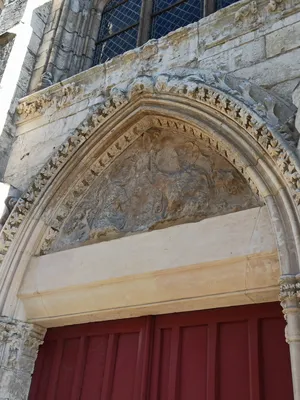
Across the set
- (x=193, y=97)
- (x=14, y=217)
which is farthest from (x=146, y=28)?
(x=14, y=217)

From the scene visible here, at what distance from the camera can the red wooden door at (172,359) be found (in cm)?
247

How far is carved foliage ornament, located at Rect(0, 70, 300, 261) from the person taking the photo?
2549mm

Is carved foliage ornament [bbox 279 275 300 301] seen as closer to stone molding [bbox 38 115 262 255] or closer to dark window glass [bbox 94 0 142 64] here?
stone molding [bbox 38 115 262 255]

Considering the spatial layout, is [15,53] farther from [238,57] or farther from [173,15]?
[238,57]

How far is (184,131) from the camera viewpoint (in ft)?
10.9

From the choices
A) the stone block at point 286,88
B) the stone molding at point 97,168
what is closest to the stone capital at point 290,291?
the stone block at point 286,88

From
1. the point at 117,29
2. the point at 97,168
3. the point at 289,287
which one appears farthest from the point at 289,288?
the point at 117,29

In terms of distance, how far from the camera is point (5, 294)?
10.8ft

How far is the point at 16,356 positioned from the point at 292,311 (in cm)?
199

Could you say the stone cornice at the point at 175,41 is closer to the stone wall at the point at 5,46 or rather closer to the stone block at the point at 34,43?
the stone wall at the point at 5,46

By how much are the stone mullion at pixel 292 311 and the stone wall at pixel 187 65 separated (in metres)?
1.20

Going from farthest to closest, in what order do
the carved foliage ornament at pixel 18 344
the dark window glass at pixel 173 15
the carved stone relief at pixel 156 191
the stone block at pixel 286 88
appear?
1. the dark window glass at pixel 173 15
2. the carved foliage ornament at pixel 18 344
3. the carved stone relief at pixel 156 191
4. the stone block at pixel 286 88

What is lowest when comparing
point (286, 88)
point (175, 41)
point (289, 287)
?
point (289, 287)

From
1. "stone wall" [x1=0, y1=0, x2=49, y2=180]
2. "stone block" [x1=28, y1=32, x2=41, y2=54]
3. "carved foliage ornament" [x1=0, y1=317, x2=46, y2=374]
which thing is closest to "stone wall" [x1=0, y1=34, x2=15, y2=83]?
"stone wall" [x1=0, y1=0, x2=49, y2=180]
